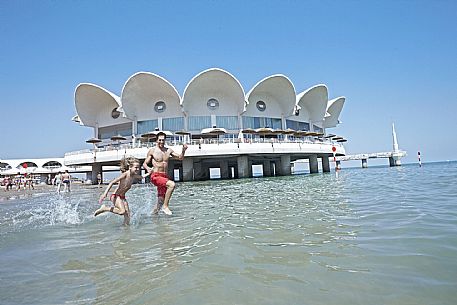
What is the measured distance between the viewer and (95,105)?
37.7 meters

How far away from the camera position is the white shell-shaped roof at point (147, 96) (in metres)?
32.1

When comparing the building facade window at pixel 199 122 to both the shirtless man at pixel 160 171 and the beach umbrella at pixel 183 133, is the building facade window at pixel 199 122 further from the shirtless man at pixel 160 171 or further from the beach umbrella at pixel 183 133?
the shirtless man at pixel 160 171

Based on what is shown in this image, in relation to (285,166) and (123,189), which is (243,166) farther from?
(123,189)

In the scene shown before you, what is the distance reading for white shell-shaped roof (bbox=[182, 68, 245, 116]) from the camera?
32312 millimetres

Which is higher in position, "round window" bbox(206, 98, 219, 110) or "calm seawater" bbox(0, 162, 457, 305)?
"round window" bbox(206, 98, 219, 110)

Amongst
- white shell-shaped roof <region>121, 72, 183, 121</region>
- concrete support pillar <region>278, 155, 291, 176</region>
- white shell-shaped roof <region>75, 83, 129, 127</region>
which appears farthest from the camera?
white shell-shaped roof <region>75, 83, 129, 127</region>

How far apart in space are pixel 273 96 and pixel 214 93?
24.6 feet

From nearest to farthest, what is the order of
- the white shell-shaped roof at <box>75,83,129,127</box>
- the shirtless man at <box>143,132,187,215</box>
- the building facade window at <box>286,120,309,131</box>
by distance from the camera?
the shirtless man at <box>143,132,187,215</box> < the white shell-shaped roof at <box>75,83,129,127</box> < the building facade window at <box>286,120,309,131</box>

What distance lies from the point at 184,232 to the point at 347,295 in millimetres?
2952

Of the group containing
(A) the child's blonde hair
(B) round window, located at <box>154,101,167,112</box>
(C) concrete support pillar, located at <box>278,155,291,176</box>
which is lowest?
(A) the child's blonde hair

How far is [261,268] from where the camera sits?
9.04 feet

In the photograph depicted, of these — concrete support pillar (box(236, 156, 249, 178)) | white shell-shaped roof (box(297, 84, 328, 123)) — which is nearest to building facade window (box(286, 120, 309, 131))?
white shell-shaped roof (box(297, 84, 328, 123))

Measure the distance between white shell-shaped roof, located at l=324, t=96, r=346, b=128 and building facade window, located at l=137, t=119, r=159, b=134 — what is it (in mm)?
25693

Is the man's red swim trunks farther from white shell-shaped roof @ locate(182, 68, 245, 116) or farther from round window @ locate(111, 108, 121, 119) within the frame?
round window @ locate(111, 108, 121, 119)
